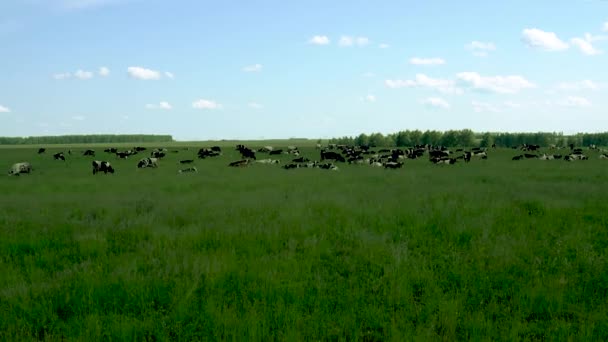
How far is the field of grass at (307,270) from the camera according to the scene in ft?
18.0

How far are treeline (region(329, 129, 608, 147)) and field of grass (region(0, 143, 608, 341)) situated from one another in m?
107

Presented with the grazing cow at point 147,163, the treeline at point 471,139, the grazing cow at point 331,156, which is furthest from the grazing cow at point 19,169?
the treeline at point 471,139

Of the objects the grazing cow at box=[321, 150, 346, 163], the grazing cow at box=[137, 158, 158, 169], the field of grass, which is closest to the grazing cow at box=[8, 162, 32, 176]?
the grazing cow at box=[137, 158, 158, 169]

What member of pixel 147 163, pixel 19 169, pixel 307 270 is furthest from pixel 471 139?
pixel 307 270

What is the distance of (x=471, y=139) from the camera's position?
373 ft

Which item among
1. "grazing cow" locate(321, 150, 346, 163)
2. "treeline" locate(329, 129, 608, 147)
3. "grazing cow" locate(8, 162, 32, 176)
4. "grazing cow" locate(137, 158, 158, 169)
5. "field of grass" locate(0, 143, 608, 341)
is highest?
"treeline" locate(329, 129, 608, 147)

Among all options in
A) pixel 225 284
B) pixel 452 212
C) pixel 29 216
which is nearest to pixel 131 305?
pixel 225 284

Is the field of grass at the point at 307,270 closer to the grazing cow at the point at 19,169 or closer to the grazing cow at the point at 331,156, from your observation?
the grazing cow at the point at 19,169

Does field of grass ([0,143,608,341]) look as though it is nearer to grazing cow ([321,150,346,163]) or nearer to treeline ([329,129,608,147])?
grazing cow ([321,150,346,163])

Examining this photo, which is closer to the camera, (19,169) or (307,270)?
(307,270)

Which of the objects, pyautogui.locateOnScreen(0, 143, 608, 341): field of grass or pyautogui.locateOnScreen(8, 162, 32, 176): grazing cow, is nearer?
pyautogui.locateOnScreen(0, 143, 608, 341): field of grass

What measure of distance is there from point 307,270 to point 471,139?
382 feet

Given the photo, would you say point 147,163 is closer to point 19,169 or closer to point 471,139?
point 19,169

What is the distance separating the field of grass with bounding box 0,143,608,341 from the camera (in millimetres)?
5480
